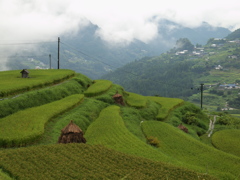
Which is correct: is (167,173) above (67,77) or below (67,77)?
below

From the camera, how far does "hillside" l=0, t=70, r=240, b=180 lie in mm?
22500

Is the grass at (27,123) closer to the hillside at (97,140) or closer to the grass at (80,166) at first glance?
the hillside at (97,140)

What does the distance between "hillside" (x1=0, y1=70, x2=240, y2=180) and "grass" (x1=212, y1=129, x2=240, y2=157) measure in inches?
7.1

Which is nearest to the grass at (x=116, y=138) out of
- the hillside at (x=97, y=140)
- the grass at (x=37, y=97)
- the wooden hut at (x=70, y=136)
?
the hillside at (x=97, y=140)

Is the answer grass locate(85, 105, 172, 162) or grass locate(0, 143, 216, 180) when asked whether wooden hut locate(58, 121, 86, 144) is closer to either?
grass locate(85, 105, 172, 162)

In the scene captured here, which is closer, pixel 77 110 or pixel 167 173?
pixel 167 173

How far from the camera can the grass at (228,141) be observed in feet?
150

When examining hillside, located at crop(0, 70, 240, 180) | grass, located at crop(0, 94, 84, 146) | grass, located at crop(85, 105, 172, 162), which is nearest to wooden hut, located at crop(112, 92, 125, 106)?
hillside, located at crop(0, 70, 240, 180)

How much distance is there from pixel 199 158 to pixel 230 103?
17028 cm

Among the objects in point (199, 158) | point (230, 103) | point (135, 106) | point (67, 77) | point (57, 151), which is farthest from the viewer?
point (230, 103)

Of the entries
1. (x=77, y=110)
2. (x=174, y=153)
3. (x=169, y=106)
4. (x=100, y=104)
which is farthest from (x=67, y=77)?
(x=174, y=153)

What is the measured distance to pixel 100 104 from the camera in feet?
174

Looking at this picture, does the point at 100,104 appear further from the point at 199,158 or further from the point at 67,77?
the point at 199,158

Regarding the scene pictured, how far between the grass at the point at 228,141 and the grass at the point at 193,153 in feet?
25.8
